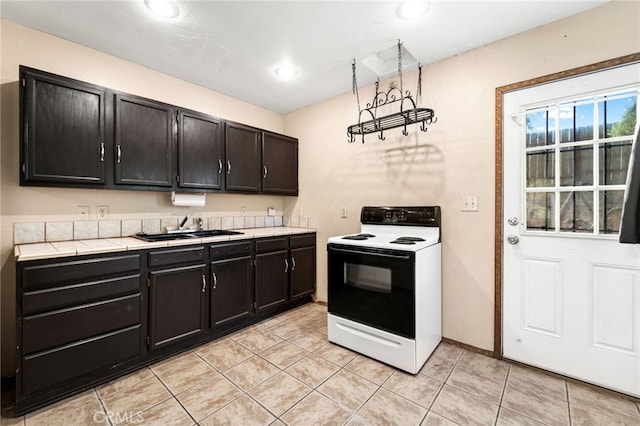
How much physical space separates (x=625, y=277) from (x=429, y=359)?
1.38 metres

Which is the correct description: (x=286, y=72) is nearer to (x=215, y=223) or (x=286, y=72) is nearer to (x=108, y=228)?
(x=215, y=223)

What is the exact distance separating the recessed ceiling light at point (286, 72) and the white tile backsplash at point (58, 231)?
2.22 meters

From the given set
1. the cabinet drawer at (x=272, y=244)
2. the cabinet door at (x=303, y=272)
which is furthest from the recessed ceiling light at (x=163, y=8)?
the cabinet door at (x=303, y=272)

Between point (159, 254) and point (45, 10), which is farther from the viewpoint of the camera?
point (159, 254)

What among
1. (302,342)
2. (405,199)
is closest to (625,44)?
(405,199)

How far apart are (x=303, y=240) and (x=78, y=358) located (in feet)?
7.05

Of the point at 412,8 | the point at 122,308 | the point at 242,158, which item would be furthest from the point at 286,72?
the point at 122,308

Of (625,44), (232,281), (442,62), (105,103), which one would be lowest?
(232,281)

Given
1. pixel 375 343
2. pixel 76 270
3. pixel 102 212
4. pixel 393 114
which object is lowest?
pixel 375 343

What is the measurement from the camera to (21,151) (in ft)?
5.79

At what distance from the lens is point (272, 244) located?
→ 9.64 feet

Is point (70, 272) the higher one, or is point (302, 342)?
point (70, 272)

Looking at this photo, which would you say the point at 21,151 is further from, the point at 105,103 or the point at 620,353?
the point at 620,353

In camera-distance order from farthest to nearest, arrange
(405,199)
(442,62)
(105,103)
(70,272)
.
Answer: (405,199), (442,62), (105,103), (70,272)
